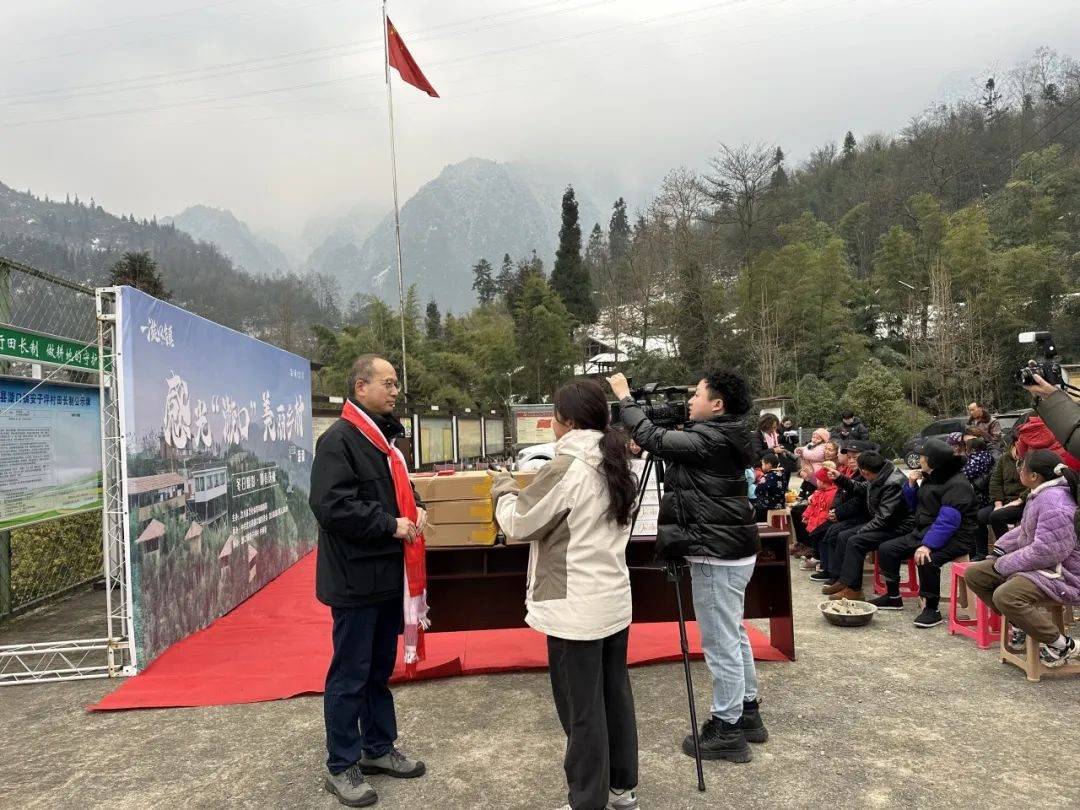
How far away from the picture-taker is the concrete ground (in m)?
2.68

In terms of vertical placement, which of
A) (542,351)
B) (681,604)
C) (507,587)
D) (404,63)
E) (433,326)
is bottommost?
(507,587)

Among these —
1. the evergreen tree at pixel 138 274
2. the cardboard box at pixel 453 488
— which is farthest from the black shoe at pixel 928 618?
the evergreen tree at pixel 138 274

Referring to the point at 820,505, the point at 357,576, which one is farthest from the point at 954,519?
the point at 357,576

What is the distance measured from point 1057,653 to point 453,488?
11.4 feet

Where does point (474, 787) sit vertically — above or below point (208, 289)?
below

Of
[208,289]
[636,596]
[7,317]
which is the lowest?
[636,596]

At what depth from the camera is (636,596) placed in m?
4.23

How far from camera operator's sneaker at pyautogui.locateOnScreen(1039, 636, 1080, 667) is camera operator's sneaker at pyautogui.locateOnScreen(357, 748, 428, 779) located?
3.37 metres

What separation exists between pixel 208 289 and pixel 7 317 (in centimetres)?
5908

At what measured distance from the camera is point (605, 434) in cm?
240

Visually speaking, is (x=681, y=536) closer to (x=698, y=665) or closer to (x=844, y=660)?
(x=698, y=665)

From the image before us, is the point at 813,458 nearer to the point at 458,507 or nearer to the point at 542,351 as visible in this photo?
the point at 458,507

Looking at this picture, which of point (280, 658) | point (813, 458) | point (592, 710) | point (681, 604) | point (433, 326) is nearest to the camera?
point (592, 710)

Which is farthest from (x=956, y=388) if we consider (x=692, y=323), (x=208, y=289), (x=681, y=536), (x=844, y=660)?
(x=208, y=289)
